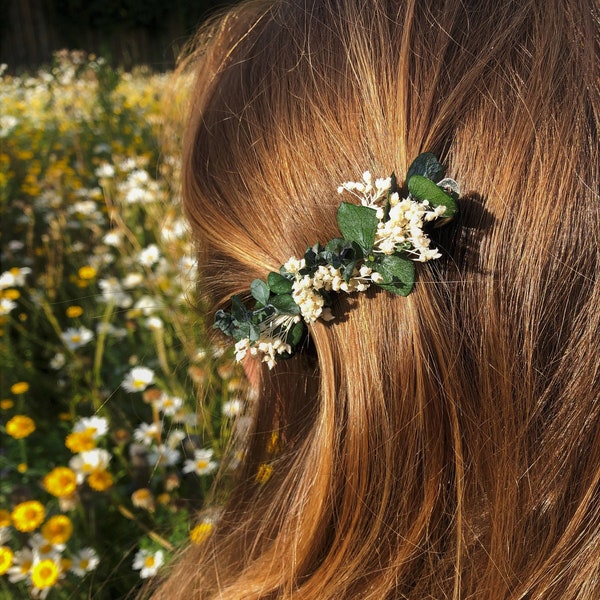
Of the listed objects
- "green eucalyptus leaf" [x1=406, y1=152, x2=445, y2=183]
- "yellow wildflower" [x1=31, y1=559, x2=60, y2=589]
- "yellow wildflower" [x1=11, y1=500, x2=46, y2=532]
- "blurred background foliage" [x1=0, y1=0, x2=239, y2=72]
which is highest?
"blurred background foliage" [x1=0, y1=0, x2=239, y2=72]

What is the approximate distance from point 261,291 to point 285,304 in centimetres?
3

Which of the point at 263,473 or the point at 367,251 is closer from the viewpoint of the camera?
the point at 367,251

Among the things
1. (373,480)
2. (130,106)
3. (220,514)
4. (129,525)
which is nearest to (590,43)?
(373,480)

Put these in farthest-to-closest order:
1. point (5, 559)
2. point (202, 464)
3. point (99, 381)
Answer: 1. point (99, 381)
2. point (202, 464)
3. point (5, 559)

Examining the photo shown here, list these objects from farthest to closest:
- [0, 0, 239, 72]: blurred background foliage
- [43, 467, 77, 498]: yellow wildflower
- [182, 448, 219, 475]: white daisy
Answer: [0, 0, 239, 72]: blurred background foliage < [182, 448, 219, 475]: white daisy < [43, 467, 77, 498]: yellow wildflower

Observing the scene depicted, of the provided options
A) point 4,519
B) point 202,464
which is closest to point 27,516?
point 4,519

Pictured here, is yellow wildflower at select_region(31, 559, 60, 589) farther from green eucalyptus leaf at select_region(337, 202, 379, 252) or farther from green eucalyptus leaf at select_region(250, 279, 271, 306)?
green eucalyptus leaf at select_region(337, 202, 379, 252)

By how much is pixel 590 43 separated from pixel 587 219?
18cm

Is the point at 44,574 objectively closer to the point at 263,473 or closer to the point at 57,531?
the point at 57,531

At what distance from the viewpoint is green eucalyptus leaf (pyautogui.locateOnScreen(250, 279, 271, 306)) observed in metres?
0.60

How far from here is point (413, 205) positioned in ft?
1.71

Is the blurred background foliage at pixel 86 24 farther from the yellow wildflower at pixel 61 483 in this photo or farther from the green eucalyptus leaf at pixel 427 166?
the green eucalyptus leaf at pixel 427 166

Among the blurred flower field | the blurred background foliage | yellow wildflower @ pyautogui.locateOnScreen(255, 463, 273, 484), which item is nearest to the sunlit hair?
yellow wildflower @ pyautogui.locateOnScreen(255, 463, 273, 484)

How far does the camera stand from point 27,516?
958 mm
